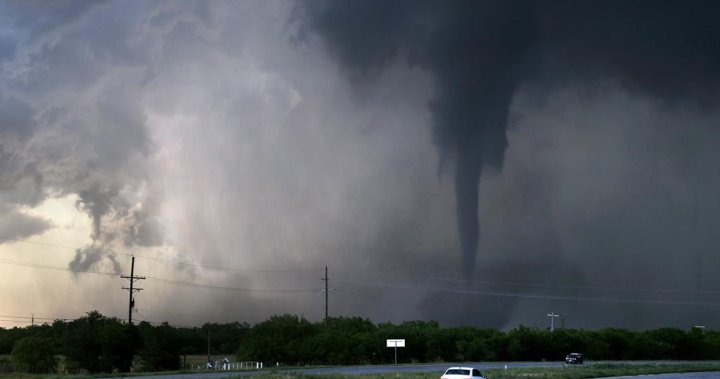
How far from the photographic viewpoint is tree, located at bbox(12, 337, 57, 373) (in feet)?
420

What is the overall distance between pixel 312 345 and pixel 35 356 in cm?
4949

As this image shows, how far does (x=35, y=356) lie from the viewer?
129 metres

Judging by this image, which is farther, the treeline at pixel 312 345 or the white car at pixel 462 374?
the treeline at pixel 312 345

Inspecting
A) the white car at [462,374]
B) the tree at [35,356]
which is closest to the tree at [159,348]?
the tree at [35,356]

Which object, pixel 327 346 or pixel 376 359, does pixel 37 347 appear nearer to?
pixel 327 346

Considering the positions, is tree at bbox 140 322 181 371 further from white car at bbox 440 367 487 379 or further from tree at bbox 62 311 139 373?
white car at bbox 440 367 487 379

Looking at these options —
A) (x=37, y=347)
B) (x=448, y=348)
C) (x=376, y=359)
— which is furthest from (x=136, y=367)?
(x=448, y=348)

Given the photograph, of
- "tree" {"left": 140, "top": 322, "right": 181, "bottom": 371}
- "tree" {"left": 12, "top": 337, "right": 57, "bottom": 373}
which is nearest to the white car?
"tree" {"left": 140, "top": 322, "right": 181, "bottom": 371}

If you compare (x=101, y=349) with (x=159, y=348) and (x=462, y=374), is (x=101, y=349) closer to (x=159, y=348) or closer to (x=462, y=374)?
(x=159, y=348)

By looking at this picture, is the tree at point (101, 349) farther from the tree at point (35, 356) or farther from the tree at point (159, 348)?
the tree at point (35, 356)

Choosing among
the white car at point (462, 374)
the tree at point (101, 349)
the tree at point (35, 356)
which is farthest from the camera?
the tree at point (35, 356)

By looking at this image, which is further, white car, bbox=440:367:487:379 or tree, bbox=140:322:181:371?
tree, bbox=140:322:181:371

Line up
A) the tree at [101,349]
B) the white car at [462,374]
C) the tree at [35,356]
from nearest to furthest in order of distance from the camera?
the white car at [462,374] < the tree at [101,349] < the tree at [35,356]

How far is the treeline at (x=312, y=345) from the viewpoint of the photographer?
12516 cm
